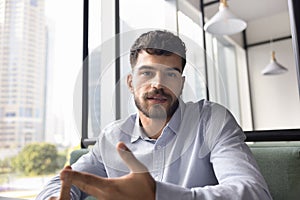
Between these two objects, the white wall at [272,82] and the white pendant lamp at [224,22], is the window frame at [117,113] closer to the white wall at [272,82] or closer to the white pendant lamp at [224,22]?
the white pendant lamp at [224,22]

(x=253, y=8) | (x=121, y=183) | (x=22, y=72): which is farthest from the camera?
(x=253, y=8)

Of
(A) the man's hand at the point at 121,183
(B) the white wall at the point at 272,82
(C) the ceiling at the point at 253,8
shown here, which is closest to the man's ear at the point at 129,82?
(A) the man's hand at the point at 121,183

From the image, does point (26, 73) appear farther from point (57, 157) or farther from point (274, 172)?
point (274, 172)

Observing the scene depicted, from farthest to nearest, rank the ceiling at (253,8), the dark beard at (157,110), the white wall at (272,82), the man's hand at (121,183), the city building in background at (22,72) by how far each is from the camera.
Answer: the white wall at (272,82), the ceiling at (253,8), the city building in background at (22,72), the dark beard at (157,110), the man's hand at (121,183)

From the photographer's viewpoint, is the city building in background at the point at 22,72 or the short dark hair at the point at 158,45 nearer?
the short dark hair at the point at 158,45

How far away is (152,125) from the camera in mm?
500

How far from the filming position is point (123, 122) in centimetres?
55

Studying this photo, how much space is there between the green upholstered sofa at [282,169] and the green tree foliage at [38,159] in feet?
2.10

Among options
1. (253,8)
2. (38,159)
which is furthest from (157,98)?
(253,8)

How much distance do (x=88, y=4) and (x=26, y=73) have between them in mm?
393

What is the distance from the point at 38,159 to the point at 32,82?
310mm

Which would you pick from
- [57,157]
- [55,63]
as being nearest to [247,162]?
[57,157]

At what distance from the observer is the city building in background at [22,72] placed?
1.03m

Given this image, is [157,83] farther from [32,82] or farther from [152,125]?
[32,82]
